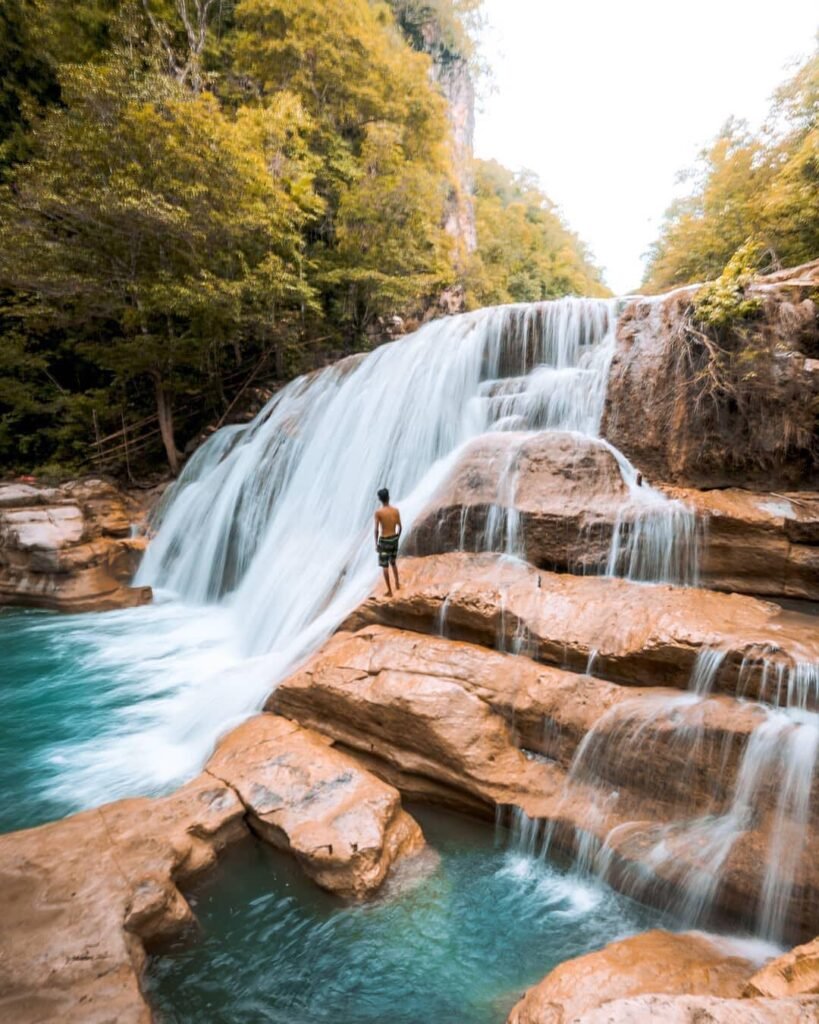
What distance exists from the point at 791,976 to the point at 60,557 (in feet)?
33.8

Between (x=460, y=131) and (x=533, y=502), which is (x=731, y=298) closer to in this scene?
(x=533, y=502)

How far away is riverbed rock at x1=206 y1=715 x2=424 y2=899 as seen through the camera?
3.22 m

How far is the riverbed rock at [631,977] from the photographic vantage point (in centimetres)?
225

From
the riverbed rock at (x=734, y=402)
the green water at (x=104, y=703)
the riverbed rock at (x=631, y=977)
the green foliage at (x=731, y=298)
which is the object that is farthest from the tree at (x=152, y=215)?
the riverbed rock at (x=631, y=977)

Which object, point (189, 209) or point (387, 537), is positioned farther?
point (189, 209)

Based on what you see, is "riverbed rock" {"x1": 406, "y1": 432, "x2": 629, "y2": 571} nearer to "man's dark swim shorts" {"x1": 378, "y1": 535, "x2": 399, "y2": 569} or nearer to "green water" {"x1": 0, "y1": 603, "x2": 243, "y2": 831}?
"man's dark swim shorts" {"x1": 378, "y1": 535, "x2": 399, "y2": 569}

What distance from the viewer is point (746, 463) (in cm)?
531

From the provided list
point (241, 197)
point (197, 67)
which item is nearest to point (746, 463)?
point (241, 197)

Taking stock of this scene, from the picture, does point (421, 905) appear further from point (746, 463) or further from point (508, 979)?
point (746, 463)

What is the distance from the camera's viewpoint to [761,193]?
11.0m

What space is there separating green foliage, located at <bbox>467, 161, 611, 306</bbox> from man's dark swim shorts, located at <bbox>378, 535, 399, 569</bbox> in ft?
55.0

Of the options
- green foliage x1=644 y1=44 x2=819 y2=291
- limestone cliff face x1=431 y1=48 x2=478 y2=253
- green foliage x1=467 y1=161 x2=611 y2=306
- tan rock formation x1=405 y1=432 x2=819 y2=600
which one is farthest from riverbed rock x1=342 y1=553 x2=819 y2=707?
limestone cliff face x1=431 y1=48 x2=478 y2=253

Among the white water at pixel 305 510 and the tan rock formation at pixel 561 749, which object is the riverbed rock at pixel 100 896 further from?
the tan rock formation at pixel 561 749

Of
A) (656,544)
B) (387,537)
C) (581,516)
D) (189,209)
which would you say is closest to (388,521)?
(387,537)
